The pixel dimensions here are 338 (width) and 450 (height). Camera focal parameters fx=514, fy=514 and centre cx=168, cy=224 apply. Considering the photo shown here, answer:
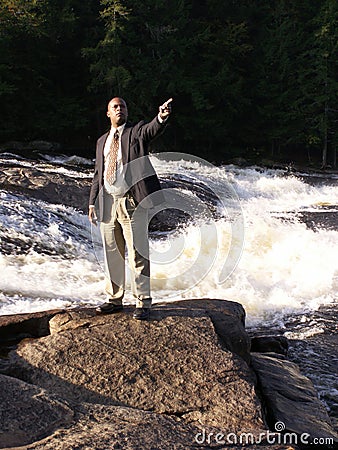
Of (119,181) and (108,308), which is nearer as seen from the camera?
(119,181)

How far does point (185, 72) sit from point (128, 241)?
915 inches

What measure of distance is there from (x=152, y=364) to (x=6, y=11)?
20.8m

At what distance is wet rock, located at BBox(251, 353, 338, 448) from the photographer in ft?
11.4

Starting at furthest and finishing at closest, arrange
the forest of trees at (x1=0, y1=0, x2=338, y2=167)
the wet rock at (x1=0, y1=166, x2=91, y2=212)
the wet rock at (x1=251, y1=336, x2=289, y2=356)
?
the forest of trees at (x1=0, y1=0, x2=338, y2=167) < the wet rock at (x1=0, y1=166, x2=91, y2=212) < the wet rock at (x1=251, y1=336, x2=289, y2=356)

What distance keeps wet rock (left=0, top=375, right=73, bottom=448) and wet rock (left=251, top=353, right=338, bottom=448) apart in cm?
147

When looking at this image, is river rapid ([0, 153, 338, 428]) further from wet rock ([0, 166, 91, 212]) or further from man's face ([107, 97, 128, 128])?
man's face ([107, 97, 128, 128])

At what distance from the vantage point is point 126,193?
3.94m

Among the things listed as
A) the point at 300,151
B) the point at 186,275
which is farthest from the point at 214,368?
the point at 300,151

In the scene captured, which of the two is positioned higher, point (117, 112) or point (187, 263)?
point (117, 112)

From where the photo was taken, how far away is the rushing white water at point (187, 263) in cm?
678

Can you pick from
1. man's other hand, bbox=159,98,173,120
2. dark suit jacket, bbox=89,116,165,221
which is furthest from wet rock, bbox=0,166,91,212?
man's other hand, bbox=159,98,173,120

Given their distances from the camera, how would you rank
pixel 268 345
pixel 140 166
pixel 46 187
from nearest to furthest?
pixel 140 166 → pixel 268 345 → pixel 46 187

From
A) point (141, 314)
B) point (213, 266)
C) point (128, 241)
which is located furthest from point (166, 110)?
point (213, 266)

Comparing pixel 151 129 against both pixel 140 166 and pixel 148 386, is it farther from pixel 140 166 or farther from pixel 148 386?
pixel 148 386
